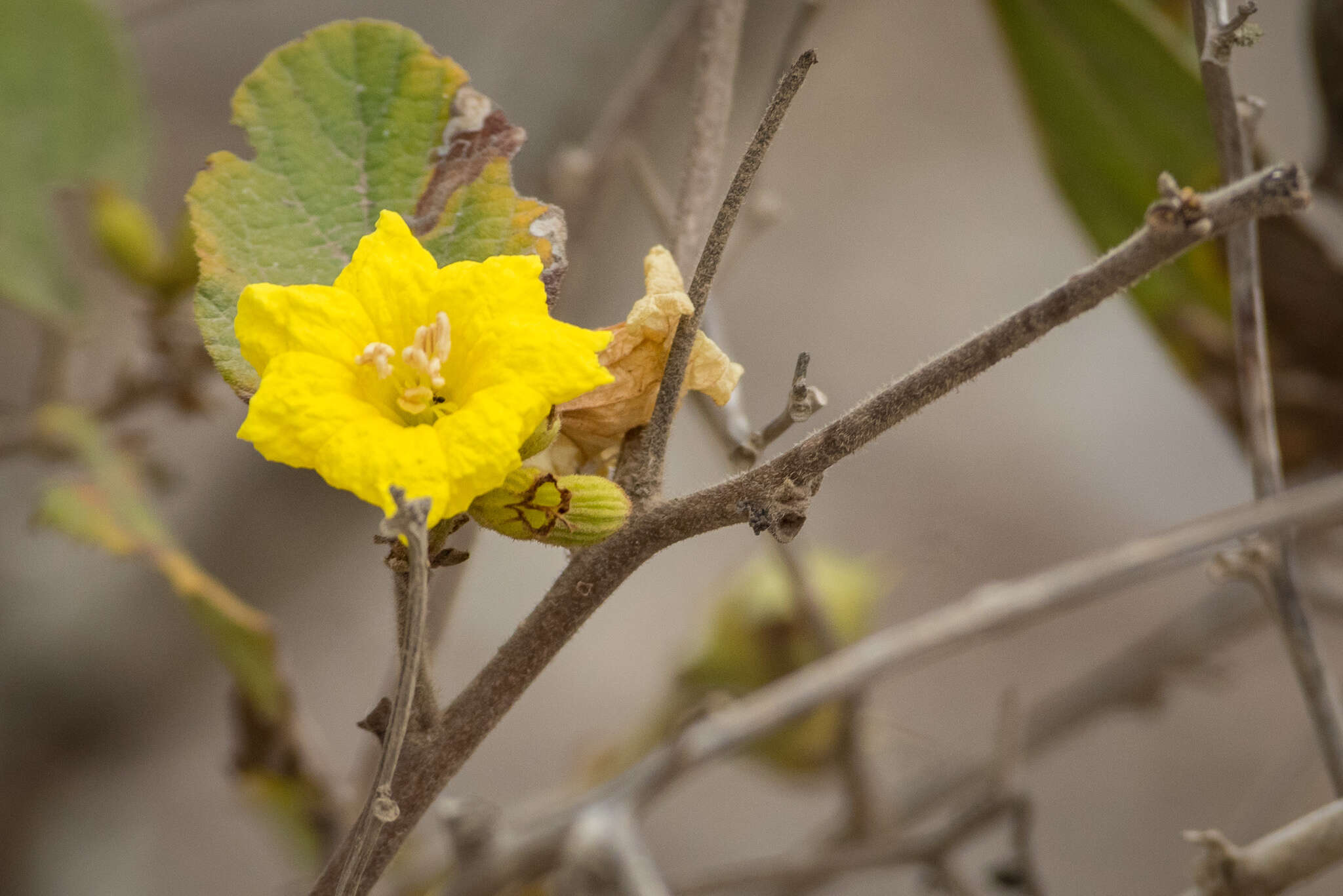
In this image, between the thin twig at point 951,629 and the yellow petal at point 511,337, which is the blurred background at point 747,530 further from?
the yellow petal at point 511,337

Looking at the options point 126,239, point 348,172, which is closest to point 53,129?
point 126,239

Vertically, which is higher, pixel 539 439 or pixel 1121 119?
pixel 1121 119

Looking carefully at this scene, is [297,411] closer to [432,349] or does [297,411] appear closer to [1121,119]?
[432,349]

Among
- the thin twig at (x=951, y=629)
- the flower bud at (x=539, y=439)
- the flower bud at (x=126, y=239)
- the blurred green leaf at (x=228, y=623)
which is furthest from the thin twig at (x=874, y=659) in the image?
the flower bud at (x=126, y=239)

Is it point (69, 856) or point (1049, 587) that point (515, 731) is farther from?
point (1049, 587)

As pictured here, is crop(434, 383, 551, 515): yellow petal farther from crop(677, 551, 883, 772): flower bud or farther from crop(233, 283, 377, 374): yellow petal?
crop(677, 551, 883, 772): flower bud

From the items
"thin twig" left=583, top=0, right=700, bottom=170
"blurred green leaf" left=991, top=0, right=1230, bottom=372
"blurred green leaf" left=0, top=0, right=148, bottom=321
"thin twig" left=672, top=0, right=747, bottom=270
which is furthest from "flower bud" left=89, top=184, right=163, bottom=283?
"blurred green leaf" left=991, top=0, right=1230, bottom=372

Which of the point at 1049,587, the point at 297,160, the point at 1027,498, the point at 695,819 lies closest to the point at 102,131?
the point at 297,160
